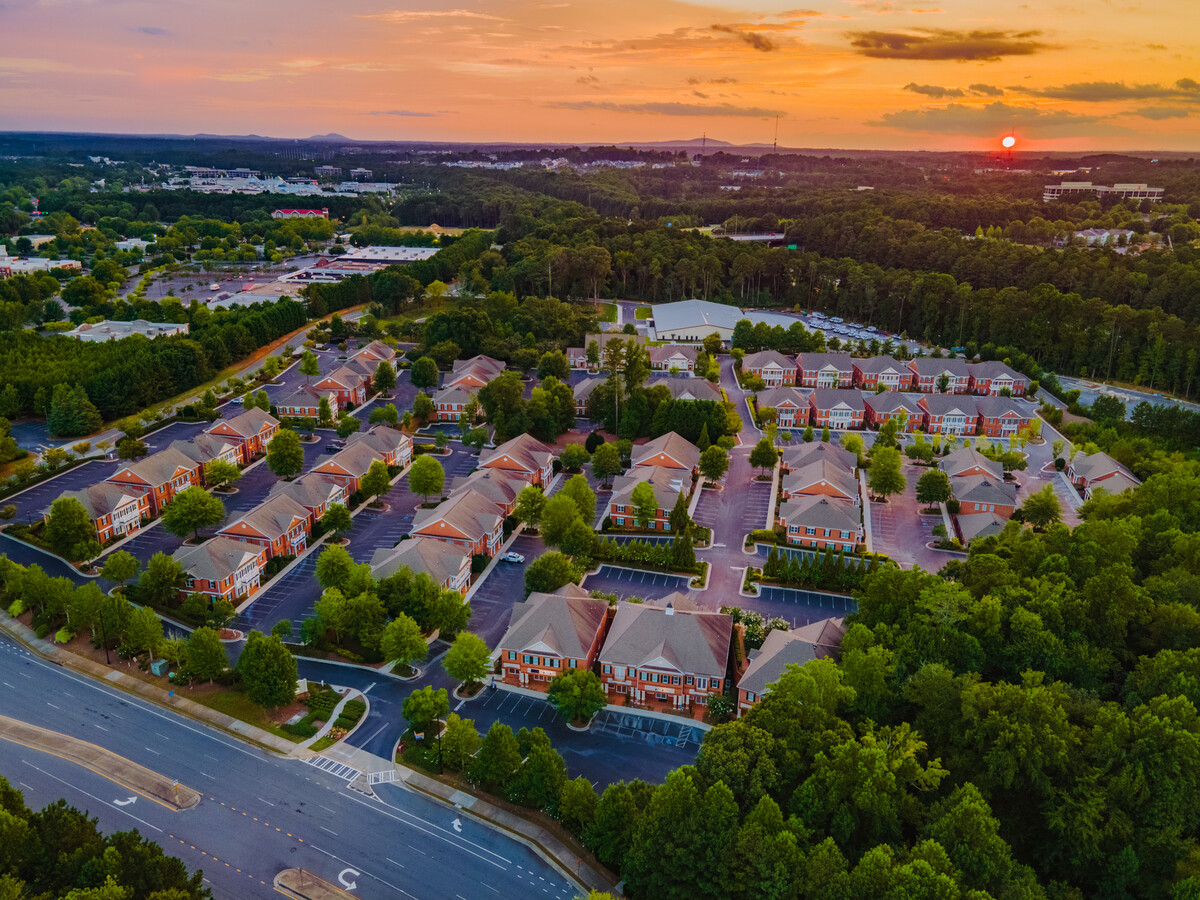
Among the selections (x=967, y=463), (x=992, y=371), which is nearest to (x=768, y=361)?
(x=992, y=371)

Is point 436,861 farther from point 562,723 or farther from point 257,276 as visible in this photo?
point 257,276

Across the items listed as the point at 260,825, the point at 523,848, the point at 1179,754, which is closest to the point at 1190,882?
the point at 1179,754

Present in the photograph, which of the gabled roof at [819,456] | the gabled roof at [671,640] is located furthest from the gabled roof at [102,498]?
the gabled roof at [819,456]

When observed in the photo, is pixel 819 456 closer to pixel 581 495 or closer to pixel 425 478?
pixel 581 495

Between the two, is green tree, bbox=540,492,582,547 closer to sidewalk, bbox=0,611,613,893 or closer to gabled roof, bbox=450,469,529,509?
gabled roof, bbox=450,469,529,509

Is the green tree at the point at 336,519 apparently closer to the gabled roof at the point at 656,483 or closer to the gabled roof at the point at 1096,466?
the gabled roof at the point at 656,483

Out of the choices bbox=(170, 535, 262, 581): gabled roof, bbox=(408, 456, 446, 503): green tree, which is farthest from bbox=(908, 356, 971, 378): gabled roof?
bbox=(170, 535, 262, 581): gabled roof
